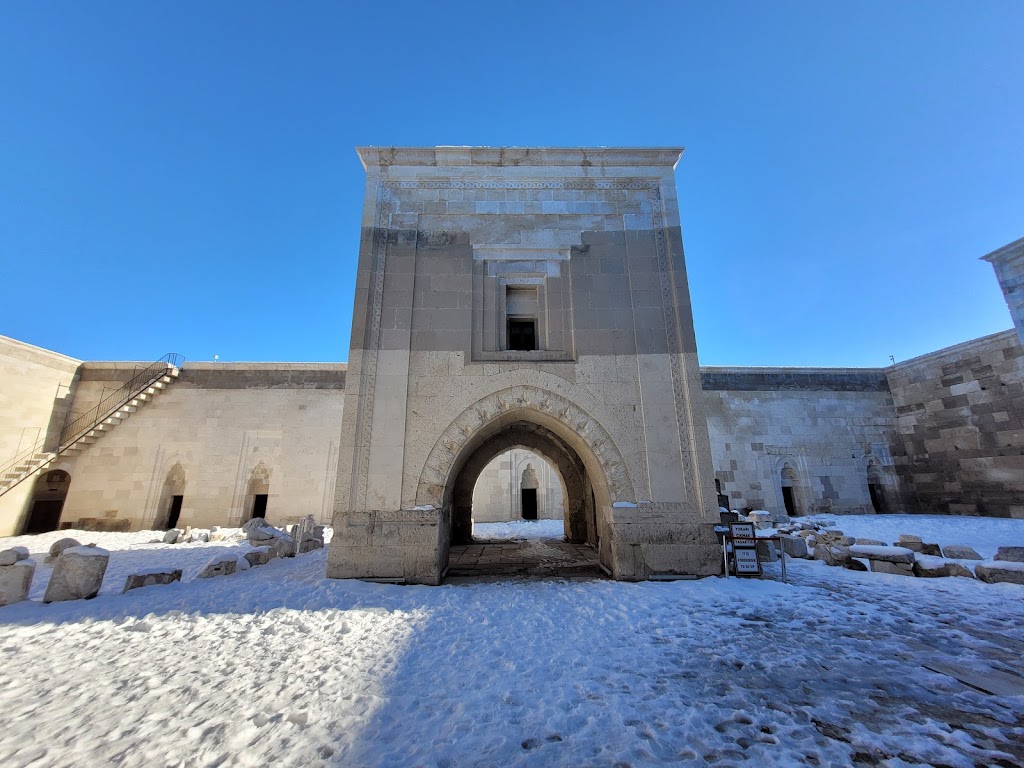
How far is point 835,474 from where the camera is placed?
1460 centimetres

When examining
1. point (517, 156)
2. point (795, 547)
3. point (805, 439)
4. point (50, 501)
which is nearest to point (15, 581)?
point (517, 156)

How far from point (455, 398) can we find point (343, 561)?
10.4 feet

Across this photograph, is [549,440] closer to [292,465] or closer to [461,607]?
[461,607]

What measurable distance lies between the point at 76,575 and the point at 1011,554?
46.7 feet

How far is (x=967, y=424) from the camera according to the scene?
1311cm

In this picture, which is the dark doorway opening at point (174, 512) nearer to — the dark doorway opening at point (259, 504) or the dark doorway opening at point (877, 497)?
the dark doorway opening at point (259, 504)

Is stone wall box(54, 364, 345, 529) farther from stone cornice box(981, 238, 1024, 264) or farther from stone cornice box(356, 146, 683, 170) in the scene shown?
stone cornice box(981, 238, 1024, 264)

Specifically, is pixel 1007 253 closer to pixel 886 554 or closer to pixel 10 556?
pixel 886 554

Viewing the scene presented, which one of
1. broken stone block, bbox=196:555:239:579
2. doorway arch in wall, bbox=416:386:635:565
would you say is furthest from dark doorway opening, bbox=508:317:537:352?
broken stone block, bbox=196:555:239:579

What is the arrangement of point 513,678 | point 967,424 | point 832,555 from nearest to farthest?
1. point 513,678
2. point 832,555
3. point 967,424

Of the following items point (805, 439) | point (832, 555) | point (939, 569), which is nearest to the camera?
point (939, 569)

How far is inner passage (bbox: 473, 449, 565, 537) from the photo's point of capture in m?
17.8

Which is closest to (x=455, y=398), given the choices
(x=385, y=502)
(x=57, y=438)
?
(x=385, y=502)

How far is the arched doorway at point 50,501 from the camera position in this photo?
15375 millimetres
